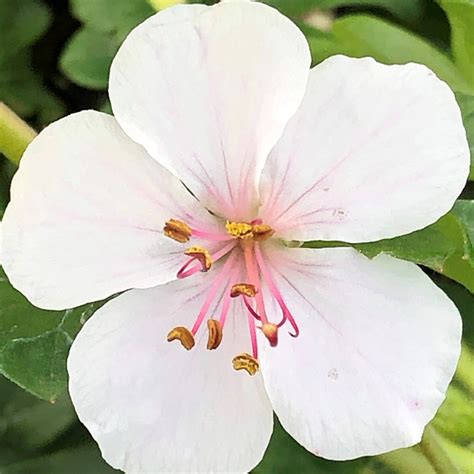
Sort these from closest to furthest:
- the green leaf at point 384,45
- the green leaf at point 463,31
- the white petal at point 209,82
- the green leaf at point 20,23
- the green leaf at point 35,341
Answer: the white petal at point 209,82 < the green leaf at point 35,341 < the green leaf at point 463,31 < the green leaf at point 384,45 < the green leaf at point 20,23

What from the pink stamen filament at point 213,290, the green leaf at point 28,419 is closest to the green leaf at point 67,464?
the green leaf at point 28,419

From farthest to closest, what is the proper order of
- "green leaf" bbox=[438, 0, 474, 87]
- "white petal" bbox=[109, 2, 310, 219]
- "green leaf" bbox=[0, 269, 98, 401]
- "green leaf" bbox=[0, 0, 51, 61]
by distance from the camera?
"green leaf" bbox=[0, 0, 51, 61], "green leaf" bbox=[438, 0, 474, 87], "green leaf" bbox=[0, 269, 98, 401], "white petal" bbox=[109, 2, 310, 219]

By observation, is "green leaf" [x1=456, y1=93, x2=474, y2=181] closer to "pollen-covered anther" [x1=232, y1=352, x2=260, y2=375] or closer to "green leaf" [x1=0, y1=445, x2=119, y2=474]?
"pollen-covered anther" [x1=232, y1=352, x2=260, y2=375]

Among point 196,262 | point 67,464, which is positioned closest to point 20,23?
point 67,464

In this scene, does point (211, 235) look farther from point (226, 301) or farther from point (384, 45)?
point (384, 45)

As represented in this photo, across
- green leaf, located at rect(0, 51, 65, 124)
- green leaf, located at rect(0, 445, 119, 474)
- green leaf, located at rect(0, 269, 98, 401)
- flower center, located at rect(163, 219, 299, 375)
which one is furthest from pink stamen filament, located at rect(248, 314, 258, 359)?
green leaf, located at rect(0, 51, 65, 124)

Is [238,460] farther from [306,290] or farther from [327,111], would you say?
[327,111]

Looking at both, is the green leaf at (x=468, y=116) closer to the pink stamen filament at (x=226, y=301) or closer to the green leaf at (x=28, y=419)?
the pink stamen filament at (x=226, y=301)

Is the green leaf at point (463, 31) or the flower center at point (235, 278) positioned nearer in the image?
the flower center at point (235, 278)
